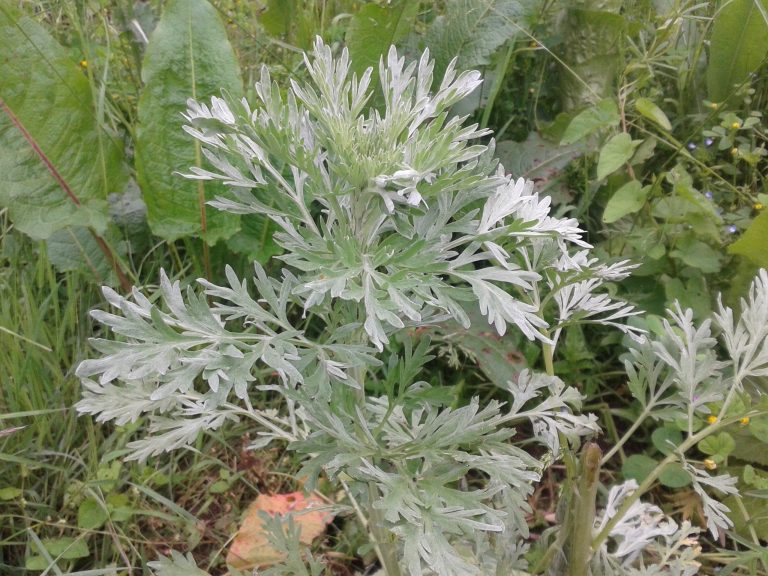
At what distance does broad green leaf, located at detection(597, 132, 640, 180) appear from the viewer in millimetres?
1831

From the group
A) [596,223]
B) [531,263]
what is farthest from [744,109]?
[531,263]

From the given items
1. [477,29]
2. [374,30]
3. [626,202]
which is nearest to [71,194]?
[374,30]

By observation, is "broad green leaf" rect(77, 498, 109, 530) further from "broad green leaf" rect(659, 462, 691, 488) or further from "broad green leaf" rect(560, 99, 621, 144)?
"broad green leaf" rect(560, 99, 621, 144)

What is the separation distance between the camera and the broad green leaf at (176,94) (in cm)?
199

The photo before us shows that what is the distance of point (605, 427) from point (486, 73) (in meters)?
1.25

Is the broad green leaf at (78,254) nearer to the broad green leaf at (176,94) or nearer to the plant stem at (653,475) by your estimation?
the broad green leaf at (176,94)

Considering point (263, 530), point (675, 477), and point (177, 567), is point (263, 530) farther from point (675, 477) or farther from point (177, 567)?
point (675, 477)

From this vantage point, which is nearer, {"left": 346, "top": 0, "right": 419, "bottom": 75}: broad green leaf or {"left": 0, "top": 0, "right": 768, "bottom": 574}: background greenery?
{"left": 0, "top": 0, "right": 768, "bottom": 574}: background greenery

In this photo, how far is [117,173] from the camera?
2.16 meters

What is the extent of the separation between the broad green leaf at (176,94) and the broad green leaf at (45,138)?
157 mm

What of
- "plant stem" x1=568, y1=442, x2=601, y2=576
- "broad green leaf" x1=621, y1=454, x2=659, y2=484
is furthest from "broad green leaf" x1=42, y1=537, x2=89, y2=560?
"broad green leaf" x1=621, y1=454, x2=659, y2=484

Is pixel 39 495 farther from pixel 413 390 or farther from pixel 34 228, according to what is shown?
pixel 413 390

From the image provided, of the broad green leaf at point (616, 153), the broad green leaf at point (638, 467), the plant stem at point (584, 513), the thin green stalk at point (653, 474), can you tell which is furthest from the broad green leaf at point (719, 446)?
the broad green leaf at point (616, 153)

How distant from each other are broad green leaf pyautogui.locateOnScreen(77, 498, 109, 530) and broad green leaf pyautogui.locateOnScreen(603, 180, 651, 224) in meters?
1.41
